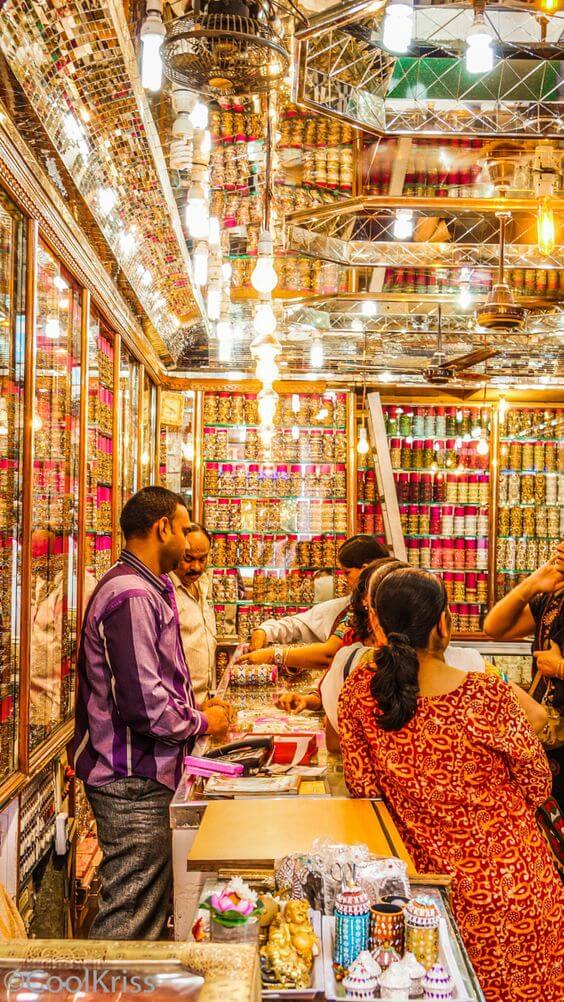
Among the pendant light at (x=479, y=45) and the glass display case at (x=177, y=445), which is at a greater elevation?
the pendant light at (x=479, y=45)

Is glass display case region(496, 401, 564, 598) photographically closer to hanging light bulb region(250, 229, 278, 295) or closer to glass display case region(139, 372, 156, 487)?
glass display case region(139, 372, 156, 487)

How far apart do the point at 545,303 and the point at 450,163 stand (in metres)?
1.05

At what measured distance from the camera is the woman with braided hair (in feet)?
7.34

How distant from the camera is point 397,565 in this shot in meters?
3.17

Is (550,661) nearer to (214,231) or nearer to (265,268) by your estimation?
(265,268)

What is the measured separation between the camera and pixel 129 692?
295 cm

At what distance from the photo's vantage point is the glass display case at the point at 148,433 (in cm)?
688

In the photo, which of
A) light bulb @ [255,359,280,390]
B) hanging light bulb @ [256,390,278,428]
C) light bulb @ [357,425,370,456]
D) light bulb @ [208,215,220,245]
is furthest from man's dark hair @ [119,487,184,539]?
light bulb @ [357,425,370,456]

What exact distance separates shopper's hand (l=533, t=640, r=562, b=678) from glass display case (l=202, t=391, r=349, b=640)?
13.5ft

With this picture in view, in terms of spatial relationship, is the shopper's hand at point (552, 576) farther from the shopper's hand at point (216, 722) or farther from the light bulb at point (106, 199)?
the light bulb at point (106, 199)

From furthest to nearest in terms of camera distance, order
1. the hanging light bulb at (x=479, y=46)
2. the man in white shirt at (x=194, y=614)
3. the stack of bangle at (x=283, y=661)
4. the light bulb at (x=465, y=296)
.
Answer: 1. the light bulb at (x=465, y=296)
2. the stack of bangle at (x=283, y=661)
3. the man in white shirt at (x=194, y=614)
4. the hanging light bulb at (x=479, y=46)

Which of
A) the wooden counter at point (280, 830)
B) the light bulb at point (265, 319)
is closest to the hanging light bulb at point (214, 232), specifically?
the light bulb at point (265, 319)

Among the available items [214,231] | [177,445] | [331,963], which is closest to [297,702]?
[331,963]

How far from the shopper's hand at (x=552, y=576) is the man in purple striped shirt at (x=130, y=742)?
Result: 5.37ft
